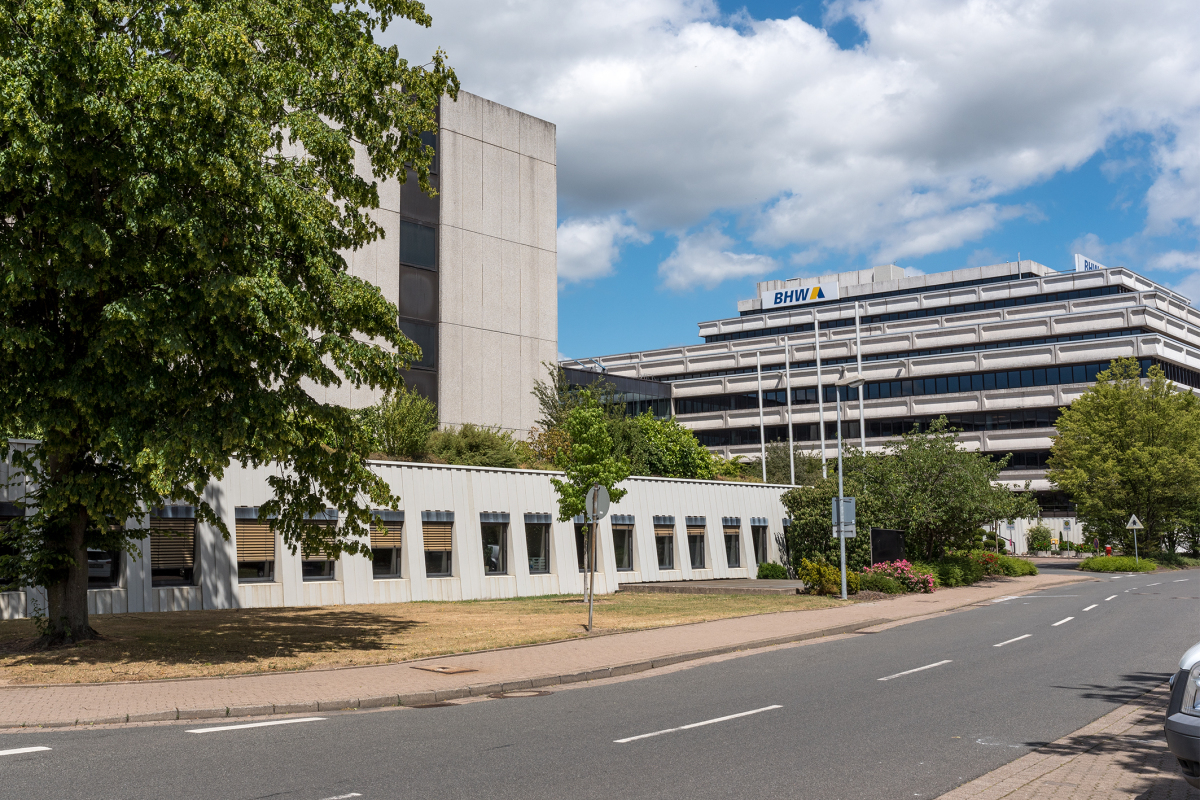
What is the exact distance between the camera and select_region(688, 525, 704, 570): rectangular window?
36375mm

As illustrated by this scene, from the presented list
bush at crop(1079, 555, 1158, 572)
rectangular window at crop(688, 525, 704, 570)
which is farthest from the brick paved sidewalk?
bush at crop(1079, 555, 1158, 572)

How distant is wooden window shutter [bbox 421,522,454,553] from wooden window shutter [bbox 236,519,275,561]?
14.6ft

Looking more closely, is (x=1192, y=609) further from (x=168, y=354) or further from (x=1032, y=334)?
(x=1032, y=334)

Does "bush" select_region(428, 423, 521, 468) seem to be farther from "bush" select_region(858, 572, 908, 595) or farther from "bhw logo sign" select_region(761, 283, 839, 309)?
"bhw logo sign" select_region(761, 283, 839, 309)

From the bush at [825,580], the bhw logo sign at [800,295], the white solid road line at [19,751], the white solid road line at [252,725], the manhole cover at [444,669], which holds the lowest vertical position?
the bush at [825,580]

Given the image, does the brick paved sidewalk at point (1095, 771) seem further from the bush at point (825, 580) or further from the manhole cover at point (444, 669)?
the bush at point (825, 580)

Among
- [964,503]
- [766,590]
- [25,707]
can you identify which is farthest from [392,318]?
[964,503]

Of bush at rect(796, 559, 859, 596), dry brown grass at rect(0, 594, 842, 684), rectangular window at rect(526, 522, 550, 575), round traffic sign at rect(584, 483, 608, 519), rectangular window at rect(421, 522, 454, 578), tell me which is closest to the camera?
dry brown grass at rect(0, 594, 842, 684)

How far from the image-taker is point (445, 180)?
146ft

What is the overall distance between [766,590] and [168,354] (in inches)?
857

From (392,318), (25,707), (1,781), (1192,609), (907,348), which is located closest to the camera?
(1,781)

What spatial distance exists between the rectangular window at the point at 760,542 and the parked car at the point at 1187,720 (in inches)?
1319

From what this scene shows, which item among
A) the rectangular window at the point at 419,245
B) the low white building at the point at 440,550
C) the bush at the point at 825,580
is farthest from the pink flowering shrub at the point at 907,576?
the rectangular window at the point at 419,245

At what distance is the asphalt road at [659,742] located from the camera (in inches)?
284
